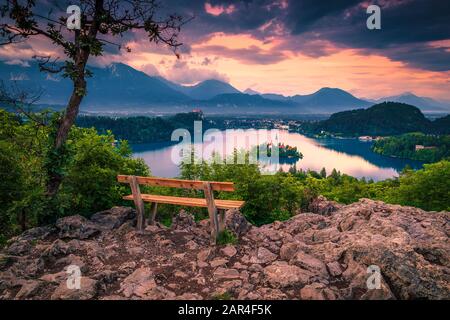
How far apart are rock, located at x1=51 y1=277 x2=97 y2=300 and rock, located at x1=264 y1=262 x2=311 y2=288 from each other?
109 inches

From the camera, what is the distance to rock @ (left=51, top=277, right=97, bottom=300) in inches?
189

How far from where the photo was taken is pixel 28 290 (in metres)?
4.98

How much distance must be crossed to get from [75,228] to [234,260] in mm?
3851

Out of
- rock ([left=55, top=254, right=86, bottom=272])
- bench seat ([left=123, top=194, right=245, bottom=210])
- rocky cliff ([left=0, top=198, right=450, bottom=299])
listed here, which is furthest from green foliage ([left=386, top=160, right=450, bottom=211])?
rock ([left=55, top=254, right=86, bottom=272])

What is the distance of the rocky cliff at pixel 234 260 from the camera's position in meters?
4.98

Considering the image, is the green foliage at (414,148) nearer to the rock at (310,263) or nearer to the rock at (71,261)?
the rock at (310,263)

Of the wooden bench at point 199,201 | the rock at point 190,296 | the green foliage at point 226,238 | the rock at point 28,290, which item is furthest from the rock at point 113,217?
the rock at point 190,296

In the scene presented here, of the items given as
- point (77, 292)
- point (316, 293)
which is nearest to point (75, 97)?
point (77, 292)

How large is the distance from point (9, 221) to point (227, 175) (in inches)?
344
